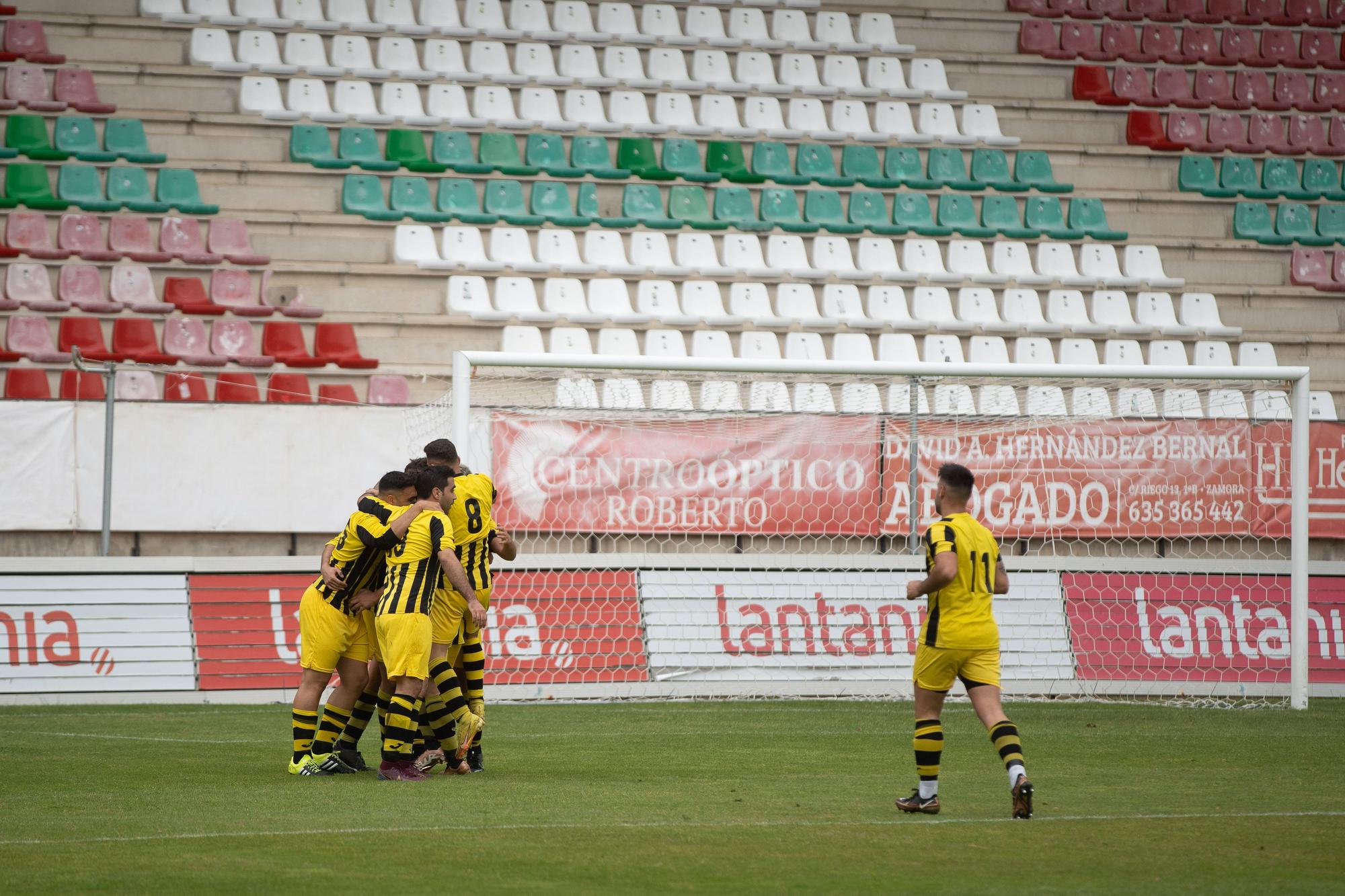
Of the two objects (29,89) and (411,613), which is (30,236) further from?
(411,613)

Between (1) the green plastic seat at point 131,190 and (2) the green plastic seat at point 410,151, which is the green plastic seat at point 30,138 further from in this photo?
(2) the green plastic seat at point 410,151

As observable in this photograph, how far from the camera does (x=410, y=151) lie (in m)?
21.0

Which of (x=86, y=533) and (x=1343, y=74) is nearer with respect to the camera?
(x=86, y=533)

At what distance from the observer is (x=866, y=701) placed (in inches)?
558

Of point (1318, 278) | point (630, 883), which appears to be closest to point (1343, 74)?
point (1318, 278)

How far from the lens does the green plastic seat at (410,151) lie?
68.7ft

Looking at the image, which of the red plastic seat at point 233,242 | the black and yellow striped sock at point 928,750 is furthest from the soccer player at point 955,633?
the red plastic seat at point 233,242

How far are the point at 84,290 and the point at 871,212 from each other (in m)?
10.1

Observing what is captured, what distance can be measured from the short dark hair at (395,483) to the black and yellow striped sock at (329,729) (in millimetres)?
1320

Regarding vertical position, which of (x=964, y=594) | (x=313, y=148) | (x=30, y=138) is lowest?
(x=964, y=594)

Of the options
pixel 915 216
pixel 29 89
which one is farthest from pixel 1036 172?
pixel 29 89

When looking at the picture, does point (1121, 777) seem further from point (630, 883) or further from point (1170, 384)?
point (1170, 384)

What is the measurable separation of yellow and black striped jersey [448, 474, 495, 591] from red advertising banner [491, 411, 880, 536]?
16.4 ft

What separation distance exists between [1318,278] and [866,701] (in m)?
12.2
